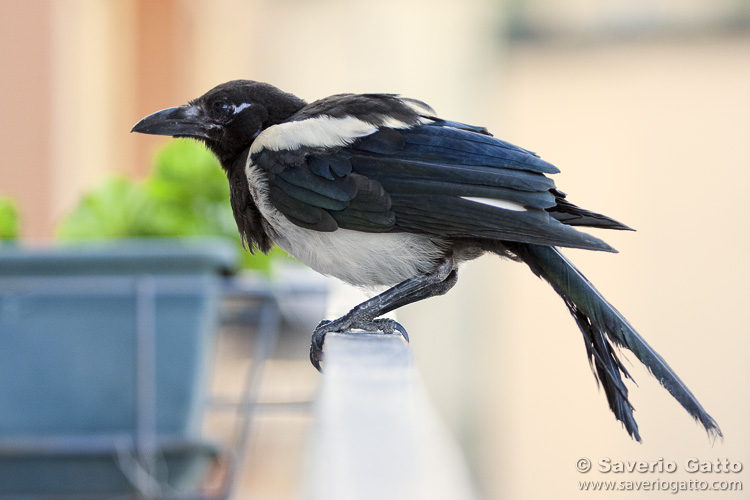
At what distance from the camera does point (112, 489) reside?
1.31 m

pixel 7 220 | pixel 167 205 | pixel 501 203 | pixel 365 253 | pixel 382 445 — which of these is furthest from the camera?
pixel 167 205

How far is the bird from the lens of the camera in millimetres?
1156

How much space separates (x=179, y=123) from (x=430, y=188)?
0.47 meters

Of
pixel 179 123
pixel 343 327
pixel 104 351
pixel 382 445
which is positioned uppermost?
pixel 382 445

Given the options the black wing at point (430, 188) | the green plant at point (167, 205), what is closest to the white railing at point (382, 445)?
the black wing at point (430, 188)

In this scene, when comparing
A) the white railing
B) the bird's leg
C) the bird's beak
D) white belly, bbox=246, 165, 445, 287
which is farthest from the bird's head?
the white railing

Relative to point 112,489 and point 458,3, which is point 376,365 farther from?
point 458,3

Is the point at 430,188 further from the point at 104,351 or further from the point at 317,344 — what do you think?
the point at 104,351

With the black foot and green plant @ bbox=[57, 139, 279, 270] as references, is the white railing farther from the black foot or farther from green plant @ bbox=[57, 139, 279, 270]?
green plant @ bbox=[57, 139, 279, 270]

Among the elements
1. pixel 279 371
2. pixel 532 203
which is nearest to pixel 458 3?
pixel 279 371

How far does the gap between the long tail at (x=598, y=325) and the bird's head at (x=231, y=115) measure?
0.43 m

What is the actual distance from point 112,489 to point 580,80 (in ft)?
12.5

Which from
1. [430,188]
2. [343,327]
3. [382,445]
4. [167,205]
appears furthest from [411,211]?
[382,445]

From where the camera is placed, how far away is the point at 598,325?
46.8 inches
